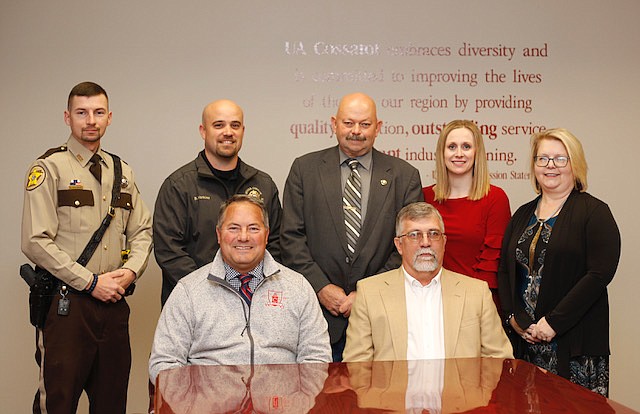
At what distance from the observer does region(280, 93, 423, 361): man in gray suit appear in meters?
3.85

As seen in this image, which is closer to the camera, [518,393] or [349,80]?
[518,393]

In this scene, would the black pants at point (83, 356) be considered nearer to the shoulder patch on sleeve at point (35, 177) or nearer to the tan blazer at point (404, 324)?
the shoulder patch on sleeve at point (35, 177)

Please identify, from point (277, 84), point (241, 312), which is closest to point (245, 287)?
point (241, 312)

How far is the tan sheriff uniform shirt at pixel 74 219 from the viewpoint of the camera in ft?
12.3

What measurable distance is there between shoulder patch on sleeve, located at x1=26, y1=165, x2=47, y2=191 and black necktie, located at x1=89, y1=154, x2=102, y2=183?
0.77 feet

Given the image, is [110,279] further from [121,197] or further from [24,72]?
[24,72]

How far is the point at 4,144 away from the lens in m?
5.24

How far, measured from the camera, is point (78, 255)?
387 centimetres

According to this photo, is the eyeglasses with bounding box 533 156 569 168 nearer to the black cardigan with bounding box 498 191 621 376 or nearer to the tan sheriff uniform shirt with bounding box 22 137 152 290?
the black cardigan with bounding box 498 191 621 376

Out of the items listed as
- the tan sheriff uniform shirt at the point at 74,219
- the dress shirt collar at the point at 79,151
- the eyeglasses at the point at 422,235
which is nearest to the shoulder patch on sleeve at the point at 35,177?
the tan sheriff uniform shirt at the point at 74,219

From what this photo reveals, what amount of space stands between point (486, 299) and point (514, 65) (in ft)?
8.29

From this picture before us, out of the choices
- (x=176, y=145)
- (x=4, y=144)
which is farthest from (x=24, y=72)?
(x=176, y=145)

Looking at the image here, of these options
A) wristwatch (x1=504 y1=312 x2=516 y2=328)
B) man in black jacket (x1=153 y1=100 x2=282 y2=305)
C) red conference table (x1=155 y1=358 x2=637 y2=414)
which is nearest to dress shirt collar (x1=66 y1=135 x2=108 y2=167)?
man in black jacket (x1=153 y1=100 x2=282 y2=305)

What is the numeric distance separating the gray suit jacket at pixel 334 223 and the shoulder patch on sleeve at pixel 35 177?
120 cm
